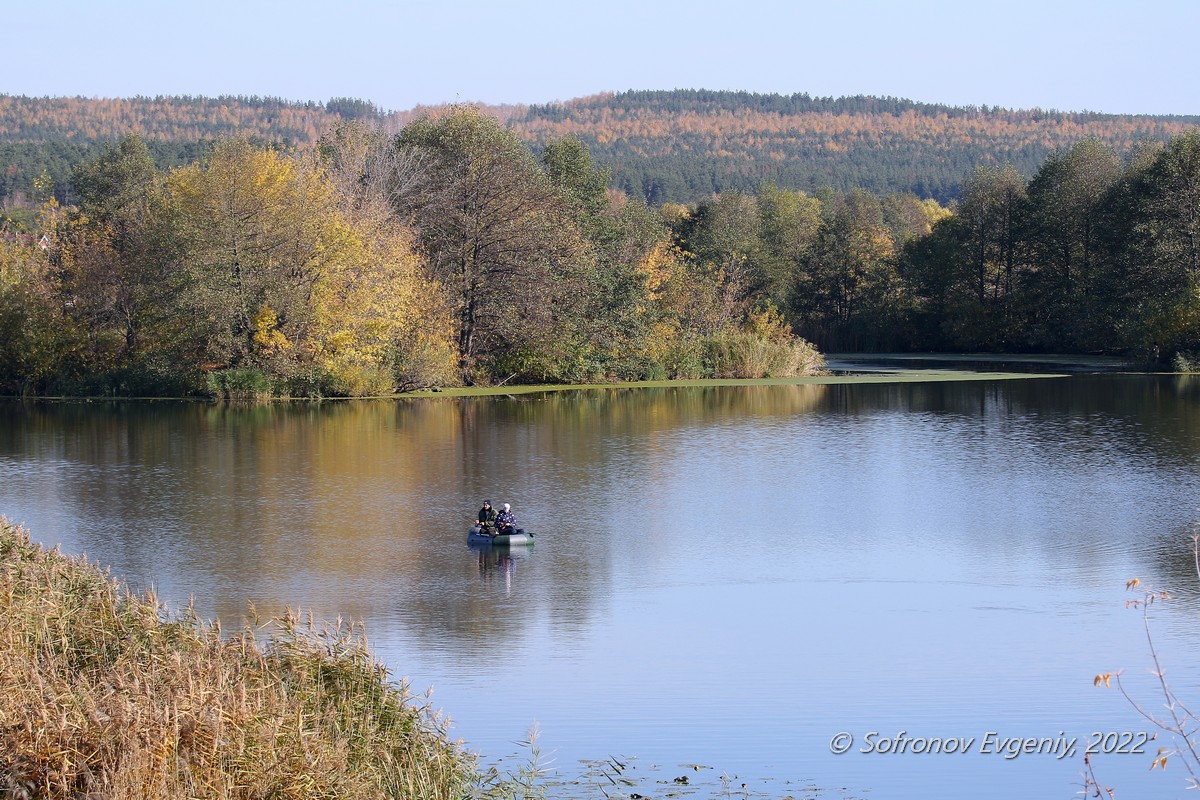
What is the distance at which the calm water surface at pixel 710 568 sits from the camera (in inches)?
442

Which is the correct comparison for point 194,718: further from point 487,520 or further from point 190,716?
point 487,520

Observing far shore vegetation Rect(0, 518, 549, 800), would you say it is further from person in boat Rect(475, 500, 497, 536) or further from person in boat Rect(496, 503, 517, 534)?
person in boat Rect(475, 500, 497, 536)

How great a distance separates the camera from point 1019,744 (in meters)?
10.8

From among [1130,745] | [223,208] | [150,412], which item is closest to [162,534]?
[1130,745]

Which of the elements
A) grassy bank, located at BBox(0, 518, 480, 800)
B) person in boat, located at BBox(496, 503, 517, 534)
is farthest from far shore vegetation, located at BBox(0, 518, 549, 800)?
person in boat, located at BBox(496, 503, 517, 534)

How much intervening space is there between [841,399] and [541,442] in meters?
17.9

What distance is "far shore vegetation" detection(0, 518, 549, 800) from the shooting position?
7938mm

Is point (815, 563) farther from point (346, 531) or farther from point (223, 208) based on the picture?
point (223, 208)

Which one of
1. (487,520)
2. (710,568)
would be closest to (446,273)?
(487,520)

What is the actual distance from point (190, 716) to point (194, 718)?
0.03 m

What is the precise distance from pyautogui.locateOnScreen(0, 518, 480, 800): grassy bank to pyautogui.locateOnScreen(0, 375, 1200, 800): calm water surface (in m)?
1.40

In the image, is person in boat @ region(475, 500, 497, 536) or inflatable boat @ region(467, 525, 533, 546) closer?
inflatable boat @ region(467, 525, 533, 546)

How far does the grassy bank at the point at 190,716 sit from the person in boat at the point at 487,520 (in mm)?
8467

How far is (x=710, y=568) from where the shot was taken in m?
18.4
